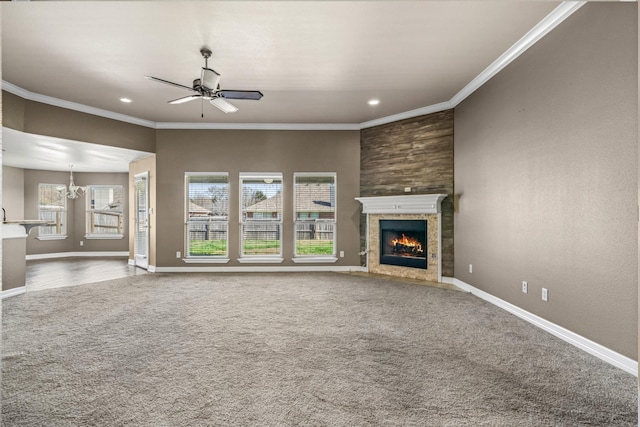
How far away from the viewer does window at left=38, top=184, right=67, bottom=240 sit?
9008 mm

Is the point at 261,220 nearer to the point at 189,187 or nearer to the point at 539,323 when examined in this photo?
the point at 189,187

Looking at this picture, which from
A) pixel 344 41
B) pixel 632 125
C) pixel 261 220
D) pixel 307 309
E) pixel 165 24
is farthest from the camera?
pixel 261 220

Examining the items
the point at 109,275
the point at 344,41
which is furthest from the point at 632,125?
the point at 109,275

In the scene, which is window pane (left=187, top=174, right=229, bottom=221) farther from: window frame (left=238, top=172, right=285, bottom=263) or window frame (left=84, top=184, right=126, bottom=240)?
window frame (left=84, top=184, right=126, bottom=240)

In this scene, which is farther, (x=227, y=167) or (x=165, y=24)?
(x=227, y=167)

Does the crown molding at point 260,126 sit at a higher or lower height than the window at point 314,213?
higher

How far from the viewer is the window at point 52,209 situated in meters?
9.01

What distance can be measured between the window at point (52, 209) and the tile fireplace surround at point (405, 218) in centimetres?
844

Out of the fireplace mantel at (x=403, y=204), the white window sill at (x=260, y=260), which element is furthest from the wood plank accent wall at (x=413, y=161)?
the white window sill at (x=260, y=260)

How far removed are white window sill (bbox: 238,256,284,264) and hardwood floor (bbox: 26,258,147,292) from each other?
6.62ft

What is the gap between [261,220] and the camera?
267 inches

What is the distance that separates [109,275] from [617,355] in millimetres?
7488

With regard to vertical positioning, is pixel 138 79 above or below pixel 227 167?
above

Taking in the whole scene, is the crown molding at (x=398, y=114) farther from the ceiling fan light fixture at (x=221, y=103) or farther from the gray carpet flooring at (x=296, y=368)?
the gray carpet flooring at (x=296, y=368)
